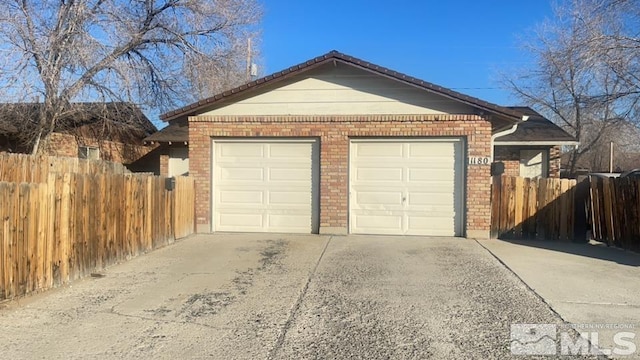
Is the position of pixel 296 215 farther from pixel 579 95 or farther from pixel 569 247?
pixel 579 95

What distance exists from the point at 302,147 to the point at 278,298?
238 inches

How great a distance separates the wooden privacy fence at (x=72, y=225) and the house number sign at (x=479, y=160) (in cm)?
686

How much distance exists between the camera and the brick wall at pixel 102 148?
16.5 meters

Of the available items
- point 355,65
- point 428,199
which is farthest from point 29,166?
point 428,199

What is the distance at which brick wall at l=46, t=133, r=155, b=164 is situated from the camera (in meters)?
16.5

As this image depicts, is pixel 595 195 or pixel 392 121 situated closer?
pixel 595 195

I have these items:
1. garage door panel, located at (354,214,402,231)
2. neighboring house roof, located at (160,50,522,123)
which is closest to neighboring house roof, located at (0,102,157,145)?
neighboring house roof, located at (160,50,522,123)

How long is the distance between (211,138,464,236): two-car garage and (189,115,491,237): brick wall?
0.68 feet

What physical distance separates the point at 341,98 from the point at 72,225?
6.75 meters

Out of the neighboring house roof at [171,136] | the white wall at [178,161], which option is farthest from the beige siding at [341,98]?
the white wall at [178,161]

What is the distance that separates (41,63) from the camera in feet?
43.2

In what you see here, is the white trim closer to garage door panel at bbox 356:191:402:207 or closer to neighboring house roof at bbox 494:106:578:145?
neighboring house roof at bbox 494:106:578:145

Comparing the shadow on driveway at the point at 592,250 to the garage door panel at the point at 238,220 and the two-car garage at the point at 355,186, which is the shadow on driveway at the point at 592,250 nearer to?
the two-car garage at the point at 355,186

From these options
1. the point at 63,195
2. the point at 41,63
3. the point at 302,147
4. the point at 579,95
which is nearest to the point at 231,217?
the point at 302,147
